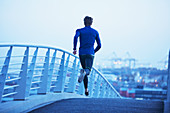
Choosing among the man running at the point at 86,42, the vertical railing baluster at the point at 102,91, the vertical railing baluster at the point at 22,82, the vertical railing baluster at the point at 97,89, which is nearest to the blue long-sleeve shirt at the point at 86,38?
the man running at the point at 86,42

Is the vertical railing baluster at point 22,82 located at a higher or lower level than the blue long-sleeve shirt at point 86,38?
lower

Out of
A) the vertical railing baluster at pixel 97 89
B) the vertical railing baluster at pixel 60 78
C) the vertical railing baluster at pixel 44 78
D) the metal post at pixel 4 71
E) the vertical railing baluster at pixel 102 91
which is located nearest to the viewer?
the metal post at pixel 4 71

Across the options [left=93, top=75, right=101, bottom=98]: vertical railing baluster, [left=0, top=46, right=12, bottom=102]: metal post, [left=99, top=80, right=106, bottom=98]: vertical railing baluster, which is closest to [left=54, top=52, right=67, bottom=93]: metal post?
[left=0, top=46, right=12, bottom=102]: metal post

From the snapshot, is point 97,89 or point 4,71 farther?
point 97,89

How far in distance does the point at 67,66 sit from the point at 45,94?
170cm

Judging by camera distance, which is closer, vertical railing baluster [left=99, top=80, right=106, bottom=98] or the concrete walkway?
the concrete walkway

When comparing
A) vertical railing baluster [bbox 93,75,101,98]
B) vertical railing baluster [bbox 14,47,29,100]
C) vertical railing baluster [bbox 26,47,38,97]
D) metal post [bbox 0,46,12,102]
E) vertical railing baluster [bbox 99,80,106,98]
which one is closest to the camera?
metal post [bbox 0,46,12,102]

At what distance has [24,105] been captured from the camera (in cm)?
553

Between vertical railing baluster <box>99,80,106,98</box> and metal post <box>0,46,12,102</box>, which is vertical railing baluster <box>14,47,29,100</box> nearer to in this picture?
metal post <box>0,46,12,102</box>

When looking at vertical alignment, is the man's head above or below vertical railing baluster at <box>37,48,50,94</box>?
above

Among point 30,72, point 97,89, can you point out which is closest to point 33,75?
point 30,72

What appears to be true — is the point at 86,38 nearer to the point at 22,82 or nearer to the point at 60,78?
the point at 22,82

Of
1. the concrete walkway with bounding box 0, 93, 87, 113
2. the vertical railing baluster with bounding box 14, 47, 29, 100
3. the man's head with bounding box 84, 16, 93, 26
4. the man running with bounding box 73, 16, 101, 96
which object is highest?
the man's head with bounding box 84, 16, 93, 26

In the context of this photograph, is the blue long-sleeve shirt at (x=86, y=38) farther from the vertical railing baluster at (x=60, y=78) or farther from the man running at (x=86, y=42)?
the vertical railing baluster at (x=60, y=78)
